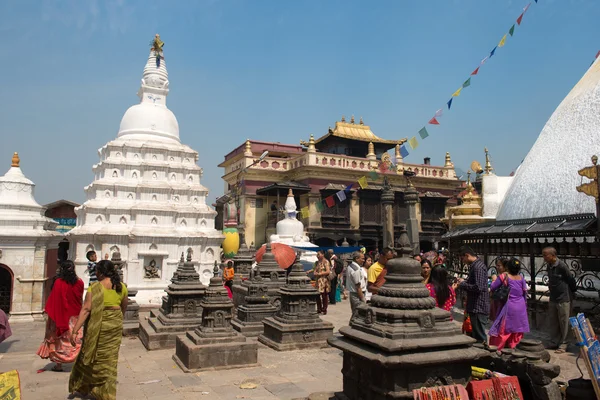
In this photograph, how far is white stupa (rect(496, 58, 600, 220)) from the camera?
9.73m

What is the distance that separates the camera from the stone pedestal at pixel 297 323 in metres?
8.13

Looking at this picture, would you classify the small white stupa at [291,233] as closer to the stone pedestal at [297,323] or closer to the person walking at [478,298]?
the stone pedestal at [297,323]

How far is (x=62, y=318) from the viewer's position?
6793mm

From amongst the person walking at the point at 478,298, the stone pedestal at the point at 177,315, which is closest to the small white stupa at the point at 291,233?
the stone pedestal at the point at 177,315

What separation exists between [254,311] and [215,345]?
3042 millimetres

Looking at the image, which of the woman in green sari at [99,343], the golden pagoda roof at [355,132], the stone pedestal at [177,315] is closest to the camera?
the woman in green sari at [99,343]

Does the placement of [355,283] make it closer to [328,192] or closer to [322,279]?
[322,279]

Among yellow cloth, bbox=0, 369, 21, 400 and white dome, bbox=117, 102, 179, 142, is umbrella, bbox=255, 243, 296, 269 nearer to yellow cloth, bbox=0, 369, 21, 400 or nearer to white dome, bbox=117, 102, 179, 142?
white dome, bbox=117, 102, 179, 142

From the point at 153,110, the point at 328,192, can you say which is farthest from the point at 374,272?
the point at 328,192

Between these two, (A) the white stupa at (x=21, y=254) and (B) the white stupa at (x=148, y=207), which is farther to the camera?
(B) the white stupa at (x=148, y=207)

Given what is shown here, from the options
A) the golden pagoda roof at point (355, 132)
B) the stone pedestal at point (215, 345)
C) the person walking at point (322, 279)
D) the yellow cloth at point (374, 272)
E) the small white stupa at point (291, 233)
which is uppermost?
the golden pagoda roof at point (355, 132)

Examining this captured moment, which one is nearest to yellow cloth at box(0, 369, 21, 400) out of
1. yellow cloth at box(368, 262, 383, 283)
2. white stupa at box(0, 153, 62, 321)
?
yellow cloth at box(368, 262, 383, 283)

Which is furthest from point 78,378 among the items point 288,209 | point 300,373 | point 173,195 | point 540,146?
point 288,209

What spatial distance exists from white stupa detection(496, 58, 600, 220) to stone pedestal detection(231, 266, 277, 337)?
20.5 ft
